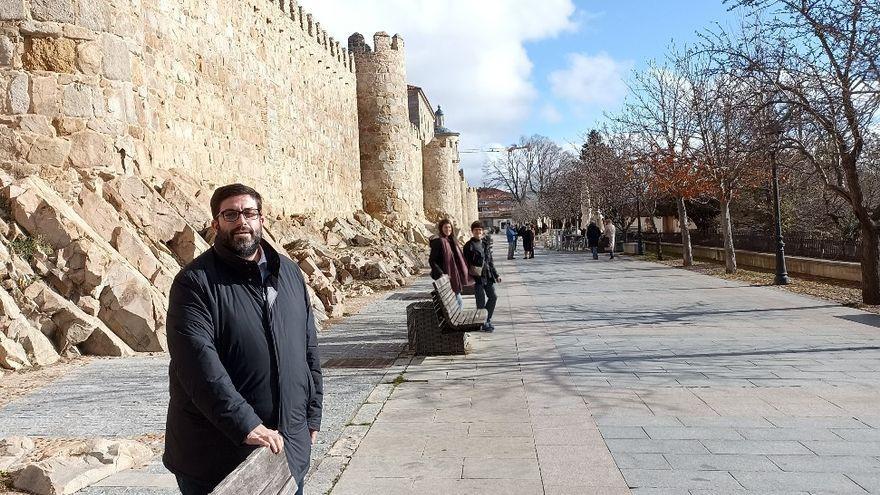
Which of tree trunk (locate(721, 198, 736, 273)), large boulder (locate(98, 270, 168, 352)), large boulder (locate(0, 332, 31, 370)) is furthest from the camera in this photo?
tree trunk (locate(721, 198, 736, 273))

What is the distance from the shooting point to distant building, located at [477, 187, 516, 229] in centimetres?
13100

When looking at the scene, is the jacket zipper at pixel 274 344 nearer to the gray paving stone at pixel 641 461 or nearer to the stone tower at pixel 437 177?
the gray paving stone at pixel 641 461

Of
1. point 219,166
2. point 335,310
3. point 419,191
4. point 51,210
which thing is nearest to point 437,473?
point 51,210

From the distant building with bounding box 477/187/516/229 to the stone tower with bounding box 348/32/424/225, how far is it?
303 feet

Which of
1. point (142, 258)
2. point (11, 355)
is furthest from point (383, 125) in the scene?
point (11, 355)

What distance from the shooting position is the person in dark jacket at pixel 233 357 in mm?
2520

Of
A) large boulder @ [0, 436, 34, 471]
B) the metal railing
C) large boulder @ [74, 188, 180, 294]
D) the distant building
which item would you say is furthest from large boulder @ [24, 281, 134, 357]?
the distant building

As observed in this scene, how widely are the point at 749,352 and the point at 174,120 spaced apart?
1091 centimetres

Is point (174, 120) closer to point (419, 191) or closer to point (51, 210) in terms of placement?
point (51, 210)

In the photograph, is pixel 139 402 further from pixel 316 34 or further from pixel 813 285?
pixel 316 34

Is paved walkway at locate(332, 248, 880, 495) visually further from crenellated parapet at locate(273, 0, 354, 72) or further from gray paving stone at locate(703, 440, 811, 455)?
crenellated parapet at locate(273, 0, 354, 72)

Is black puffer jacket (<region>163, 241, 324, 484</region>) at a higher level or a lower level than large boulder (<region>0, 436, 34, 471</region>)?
higher

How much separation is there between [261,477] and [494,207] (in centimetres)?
14348

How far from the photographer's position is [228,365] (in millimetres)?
2639
